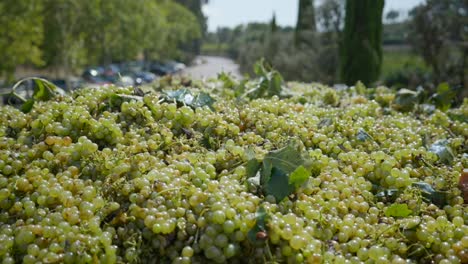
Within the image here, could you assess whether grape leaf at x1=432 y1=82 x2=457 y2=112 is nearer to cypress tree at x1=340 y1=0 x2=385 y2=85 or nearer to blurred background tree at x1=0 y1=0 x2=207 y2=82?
cypress tree at x1=340 y1=0 x2=385 y2=85

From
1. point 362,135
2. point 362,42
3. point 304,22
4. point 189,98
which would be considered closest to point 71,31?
point 304,22

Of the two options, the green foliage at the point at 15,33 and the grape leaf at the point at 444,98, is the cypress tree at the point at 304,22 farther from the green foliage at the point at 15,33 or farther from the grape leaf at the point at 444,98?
the grape leaf at the point at 444,98

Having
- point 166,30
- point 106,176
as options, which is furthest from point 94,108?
point 166,30

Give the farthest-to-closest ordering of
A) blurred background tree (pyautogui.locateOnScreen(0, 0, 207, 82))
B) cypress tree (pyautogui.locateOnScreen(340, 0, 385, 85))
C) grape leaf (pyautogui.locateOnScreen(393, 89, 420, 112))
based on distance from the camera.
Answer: blurred background tree (pyautogui.locateOnScreen(0, 0, 207, 82)) → cypress tree (pyautogui.locateOnScreen(340, 0, 385, 85)) → grape leaf (pyautogui.locateOnScreen(393, 89, 420, 112))

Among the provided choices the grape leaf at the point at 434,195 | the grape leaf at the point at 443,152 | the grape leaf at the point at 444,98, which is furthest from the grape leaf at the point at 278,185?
the grape leaf at the point at 444,98

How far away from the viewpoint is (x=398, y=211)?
5.16 feet

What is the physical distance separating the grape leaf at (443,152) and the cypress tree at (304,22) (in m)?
17.9

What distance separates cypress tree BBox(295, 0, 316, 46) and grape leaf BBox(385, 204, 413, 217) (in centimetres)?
1852

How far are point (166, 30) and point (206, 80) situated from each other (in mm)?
32867

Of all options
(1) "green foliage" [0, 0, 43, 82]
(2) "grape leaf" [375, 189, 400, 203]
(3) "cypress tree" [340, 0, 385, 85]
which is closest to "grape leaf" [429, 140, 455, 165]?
(2) "grape leaf" [375, 189, 400, 203]

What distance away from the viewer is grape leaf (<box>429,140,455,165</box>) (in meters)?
2.04

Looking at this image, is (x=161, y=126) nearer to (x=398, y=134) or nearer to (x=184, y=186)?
(x=184, y=186)

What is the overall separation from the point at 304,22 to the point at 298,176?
19.4 metres

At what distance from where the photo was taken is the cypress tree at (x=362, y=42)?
1073cm
